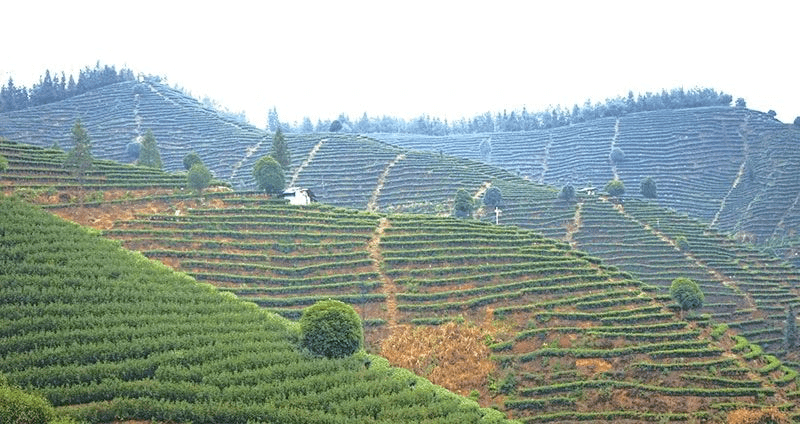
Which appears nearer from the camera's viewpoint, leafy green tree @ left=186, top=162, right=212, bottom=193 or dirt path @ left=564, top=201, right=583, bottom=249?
leafy green tree @ left=186, top=162, right=212, bottom=193

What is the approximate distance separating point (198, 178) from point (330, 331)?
26.1 m

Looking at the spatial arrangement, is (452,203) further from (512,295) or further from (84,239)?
(84,239)

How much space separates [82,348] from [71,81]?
3816 inches

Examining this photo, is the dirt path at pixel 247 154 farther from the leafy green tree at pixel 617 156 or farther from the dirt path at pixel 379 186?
the leafy green tree at pixel 617 156

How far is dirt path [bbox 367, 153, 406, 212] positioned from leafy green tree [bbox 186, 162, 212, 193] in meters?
20.8

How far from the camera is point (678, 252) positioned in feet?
171

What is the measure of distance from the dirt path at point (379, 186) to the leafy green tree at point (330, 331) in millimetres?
38556

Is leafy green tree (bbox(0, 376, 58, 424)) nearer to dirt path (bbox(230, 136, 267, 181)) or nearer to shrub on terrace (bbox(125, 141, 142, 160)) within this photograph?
dirt path (bbox(230, 136, 267, 181))

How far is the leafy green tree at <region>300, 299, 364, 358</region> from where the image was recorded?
77.3ft

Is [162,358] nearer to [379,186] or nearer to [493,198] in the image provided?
[493,198]

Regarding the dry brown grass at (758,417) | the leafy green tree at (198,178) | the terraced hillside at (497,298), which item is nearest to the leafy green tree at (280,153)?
the terraced hillside at (497,298)

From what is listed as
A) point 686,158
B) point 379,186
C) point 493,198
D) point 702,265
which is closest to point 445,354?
point 493,198

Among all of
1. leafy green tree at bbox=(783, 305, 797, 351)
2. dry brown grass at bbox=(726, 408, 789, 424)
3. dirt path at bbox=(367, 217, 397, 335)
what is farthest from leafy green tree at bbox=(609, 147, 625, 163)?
dry brown grass at bbox=(726, 408, 789, 424)

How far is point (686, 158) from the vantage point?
85.6 m
